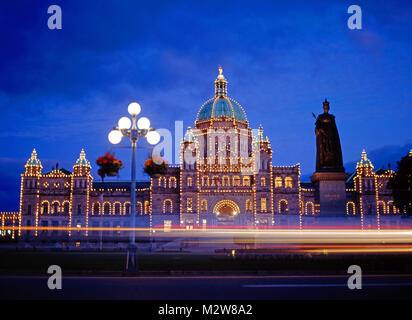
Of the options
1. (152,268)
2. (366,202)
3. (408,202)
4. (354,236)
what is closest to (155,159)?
(152,268)

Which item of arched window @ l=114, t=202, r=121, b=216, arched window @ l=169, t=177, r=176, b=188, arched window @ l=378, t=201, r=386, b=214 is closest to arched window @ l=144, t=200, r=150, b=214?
arched window @ l=114, t=202, r=121, b=216

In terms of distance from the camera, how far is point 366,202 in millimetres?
82188

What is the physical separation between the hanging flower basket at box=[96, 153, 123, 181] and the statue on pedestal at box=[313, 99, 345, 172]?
1250 cm

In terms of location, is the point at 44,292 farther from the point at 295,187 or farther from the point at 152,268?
the point at 295,187

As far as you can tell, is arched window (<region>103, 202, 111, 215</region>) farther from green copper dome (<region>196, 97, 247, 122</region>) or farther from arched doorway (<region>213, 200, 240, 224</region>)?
green copper dome (<region>196, 97, 247, 122</region>)

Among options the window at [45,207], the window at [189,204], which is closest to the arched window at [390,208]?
the window at [189,204]

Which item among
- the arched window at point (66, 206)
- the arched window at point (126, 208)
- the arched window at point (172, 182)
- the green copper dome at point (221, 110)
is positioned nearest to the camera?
the arched window at point (172, 182)

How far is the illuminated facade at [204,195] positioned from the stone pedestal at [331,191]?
52.8m

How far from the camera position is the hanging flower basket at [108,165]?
1809cm

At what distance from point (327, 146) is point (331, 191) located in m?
2.75

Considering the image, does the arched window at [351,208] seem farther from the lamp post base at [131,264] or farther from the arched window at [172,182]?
the lamp post base at [131,264]

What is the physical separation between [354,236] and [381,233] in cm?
480

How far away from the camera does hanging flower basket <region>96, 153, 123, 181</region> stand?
18.1 m

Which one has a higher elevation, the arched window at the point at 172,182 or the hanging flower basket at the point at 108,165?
the arched window at the point at 172,182
